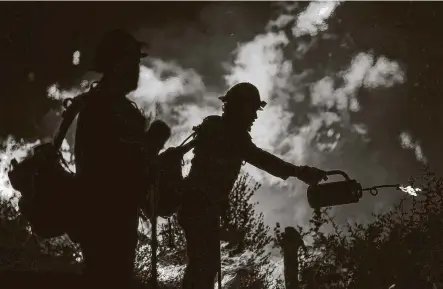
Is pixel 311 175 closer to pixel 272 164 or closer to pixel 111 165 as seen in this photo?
pixel 272 164

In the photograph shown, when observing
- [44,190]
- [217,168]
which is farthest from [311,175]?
[44,190]

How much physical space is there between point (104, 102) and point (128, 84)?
0.84 ft

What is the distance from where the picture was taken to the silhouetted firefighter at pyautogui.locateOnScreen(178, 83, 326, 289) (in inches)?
183

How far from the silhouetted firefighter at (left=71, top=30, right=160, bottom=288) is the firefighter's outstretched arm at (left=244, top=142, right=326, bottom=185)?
2003mm

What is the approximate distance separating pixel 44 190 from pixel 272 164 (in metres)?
2.82

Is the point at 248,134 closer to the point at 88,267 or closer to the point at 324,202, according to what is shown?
the point at 324,202

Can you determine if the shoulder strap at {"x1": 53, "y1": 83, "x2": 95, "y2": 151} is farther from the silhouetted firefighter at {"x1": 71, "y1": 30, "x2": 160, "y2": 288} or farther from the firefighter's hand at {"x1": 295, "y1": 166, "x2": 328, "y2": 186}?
the firefighter's hand at {"x1": 295, "y1": 166, "x2": 328, "y2": 186}

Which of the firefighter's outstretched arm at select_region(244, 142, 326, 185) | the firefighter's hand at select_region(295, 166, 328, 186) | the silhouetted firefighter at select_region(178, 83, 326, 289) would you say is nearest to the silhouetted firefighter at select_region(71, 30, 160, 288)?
the silhouetted firefighter at select_region(178, 83, 326, 289)

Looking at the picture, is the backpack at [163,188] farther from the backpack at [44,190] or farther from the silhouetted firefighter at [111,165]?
the backpack at [44,190]

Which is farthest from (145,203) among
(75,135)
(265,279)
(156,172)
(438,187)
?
(265,279)

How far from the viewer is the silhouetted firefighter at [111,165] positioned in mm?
2975

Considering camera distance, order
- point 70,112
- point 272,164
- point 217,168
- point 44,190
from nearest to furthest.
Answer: point 44,190 < point 70,112 < point 217,168 < point 272,164

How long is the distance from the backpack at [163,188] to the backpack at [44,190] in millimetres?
571

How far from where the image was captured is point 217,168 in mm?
4945
